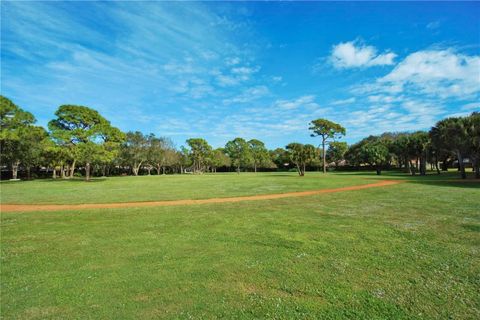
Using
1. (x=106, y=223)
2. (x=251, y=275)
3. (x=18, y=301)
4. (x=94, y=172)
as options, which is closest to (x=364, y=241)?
(x=251, y=275)

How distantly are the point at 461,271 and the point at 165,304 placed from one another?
17.7 ft

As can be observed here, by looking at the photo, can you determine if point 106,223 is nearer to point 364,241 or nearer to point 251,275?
point 251,275

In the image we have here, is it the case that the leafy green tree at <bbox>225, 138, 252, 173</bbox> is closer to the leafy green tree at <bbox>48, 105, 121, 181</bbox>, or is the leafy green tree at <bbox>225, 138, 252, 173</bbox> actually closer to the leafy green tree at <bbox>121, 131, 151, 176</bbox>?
the leafy green tree at <bbox>121, 131, 151, 176</bbox>

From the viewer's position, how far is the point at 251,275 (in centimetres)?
496

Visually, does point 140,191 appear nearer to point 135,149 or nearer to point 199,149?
point 135,149

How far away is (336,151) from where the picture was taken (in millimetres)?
88000

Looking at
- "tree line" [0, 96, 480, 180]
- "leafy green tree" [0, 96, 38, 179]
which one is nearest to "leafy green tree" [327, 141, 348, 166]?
"tree line" [0, 96, 480, 180]

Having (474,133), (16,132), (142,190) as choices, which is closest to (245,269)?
(142,190)

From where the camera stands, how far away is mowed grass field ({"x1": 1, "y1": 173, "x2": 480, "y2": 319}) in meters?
3.89

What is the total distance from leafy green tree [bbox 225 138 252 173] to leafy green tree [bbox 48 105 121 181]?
45047 mm

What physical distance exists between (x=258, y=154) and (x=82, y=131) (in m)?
56.1

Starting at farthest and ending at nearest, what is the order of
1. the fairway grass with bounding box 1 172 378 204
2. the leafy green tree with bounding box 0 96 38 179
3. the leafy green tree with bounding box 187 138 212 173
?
1. the leafy green tree with bounding box 187 138 212 173
2. the leafy green tree with bounding box 0 96 38 179
3. the fairway grass with bounding box 1 172 378 204

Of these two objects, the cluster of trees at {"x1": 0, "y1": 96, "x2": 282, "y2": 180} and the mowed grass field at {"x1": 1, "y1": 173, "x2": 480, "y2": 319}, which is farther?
the cluster of trees at {"x1": 0, "y1": 96, "x2": 282, "y2": 180}

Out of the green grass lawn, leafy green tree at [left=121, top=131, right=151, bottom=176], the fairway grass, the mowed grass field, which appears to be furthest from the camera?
leafy green tree at [left=121, top=131, right=151, bottom=176]
